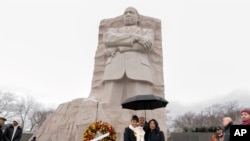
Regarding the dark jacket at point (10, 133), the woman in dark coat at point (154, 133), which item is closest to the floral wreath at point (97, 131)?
the woman in dark coat at point (154, 133)

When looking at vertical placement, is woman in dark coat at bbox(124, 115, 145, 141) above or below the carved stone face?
below

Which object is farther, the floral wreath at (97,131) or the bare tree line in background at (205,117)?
the bare tree line in background at (205,117)

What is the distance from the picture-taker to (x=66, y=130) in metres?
9.11

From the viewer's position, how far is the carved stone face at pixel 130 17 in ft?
34.0

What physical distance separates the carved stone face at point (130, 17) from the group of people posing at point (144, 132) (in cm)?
570

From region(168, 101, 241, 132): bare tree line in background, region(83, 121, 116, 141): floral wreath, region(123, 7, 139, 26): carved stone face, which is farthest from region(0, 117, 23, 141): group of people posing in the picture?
region(168, 101, 241, 132): bare tree line in background

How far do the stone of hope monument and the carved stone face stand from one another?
295 millimetres

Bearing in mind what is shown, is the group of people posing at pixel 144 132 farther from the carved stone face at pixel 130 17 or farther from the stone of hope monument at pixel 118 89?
the carved stone face at pixel 130 17

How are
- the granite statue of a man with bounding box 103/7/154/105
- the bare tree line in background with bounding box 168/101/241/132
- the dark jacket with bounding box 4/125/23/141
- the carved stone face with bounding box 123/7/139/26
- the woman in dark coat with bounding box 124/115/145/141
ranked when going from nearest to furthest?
1. the woman in dark coat with bounding box 124/115/145/141
2. the dark jacket with bounding box 4/125/23/141
3. the granite statue of a man with bounding box 103/7/154/105
4. the carved stone face with bounding box 123/7/139/26
5. the bare tree line in background with bounding box 168/101/241/132

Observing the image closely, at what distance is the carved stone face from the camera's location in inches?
408

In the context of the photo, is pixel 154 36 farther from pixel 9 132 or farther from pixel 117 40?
pixel 9 132

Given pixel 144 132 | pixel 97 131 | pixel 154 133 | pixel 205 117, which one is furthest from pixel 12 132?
pixel 205 117

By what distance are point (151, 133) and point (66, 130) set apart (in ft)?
15.3

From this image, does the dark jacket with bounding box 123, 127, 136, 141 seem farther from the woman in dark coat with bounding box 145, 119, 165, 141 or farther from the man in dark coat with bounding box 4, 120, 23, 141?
the man in dark coat with bounding box 4, 120, 23, 141
